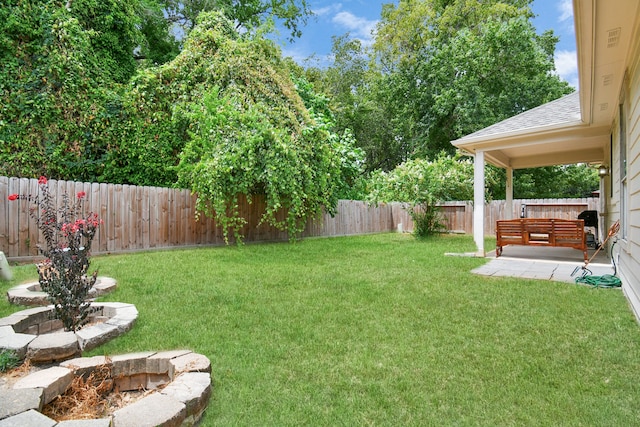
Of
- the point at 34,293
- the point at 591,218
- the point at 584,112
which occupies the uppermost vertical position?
the point at 584,112

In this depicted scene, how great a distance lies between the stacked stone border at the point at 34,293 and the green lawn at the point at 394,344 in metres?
0.11

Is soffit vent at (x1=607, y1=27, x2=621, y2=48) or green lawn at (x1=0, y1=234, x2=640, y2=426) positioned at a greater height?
soffit vent at (x1=607, y1=27, x2=621, y2=48)

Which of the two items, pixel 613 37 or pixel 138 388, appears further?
pixel 613 37

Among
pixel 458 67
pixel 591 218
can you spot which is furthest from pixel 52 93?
pixel 458 67

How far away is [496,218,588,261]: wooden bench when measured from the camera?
6133 millimetres

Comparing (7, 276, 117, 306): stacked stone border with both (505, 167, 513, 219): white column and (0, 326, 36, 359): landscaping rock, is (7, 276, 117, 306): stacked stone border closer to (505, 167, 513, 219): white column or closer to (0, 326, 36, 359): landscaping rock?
(0, 326, 36, 359): landscaping rock

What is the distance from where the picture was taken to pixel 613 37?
3.47m

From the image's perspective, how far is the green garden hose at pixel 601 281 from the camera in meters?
4.44

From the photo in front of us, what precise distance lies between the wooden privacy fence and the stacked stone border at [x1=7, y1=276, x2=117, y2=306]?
241 centimetres

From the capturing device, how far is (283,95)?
30.4ft

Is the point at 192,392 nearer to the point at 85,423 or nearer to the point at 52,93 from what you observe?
the point at 85,423

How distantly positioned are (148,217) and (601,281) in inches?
302

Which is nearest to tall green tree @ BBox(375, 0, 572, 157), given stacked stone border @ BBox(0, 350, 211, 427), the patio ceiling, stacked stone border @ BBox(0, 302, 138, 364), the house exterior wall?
the patio ceiling

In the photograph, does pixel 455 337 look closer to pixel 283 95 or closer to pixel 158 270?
pixel 158 270
